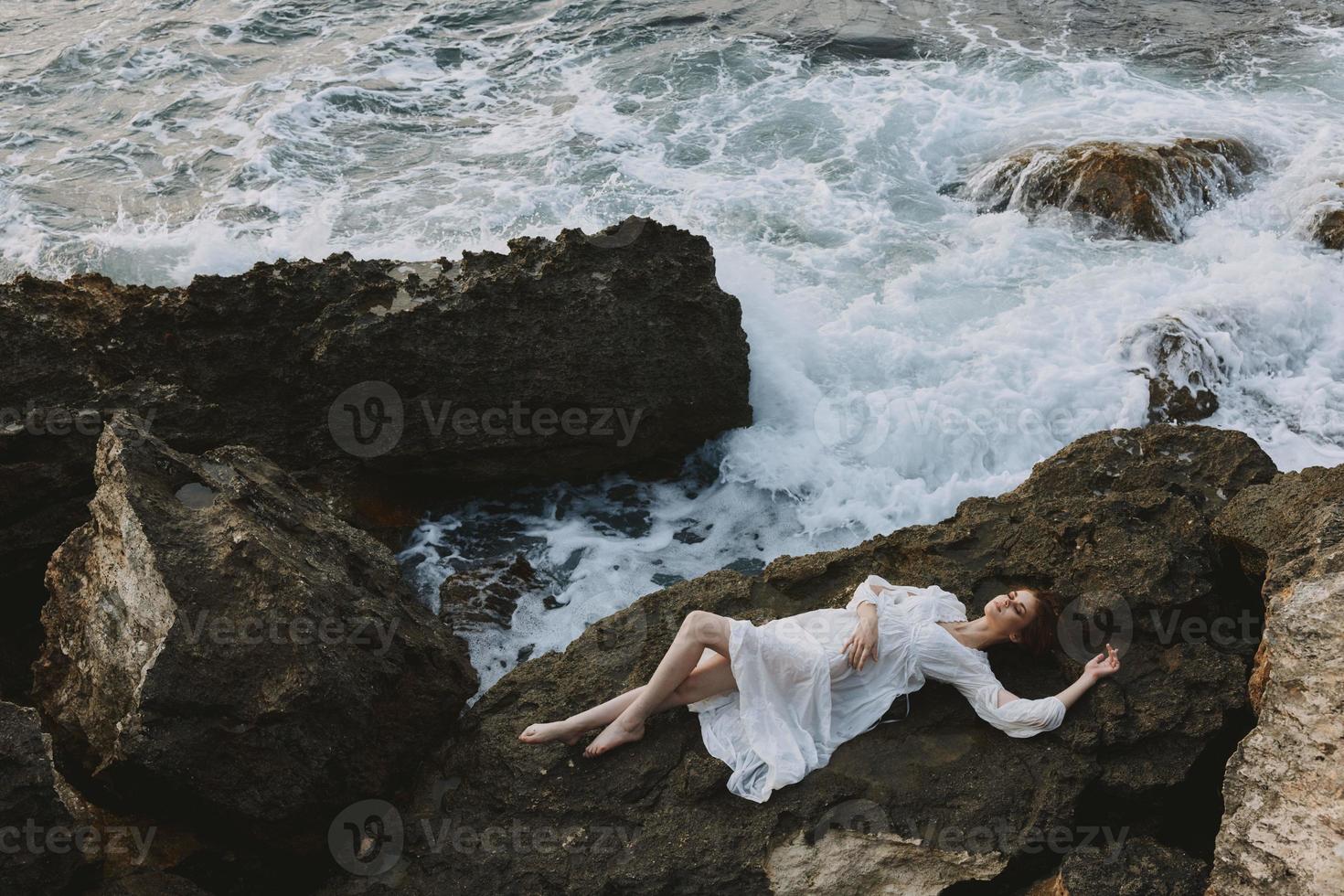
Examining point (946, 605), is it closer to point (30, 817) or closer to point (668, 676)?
point (668, 676)

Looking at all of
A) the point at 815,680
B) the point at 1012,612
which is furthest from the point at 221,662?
the point at 1012,612

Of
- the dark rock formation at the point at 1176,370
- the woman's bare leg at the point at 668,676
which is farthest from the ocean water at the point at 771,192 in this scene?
the woman's bare leg at the point at 668,676

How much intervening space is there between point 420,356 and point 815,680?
3700 mm

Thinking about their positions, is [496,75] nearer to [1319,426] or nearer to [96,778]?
[1319,426]

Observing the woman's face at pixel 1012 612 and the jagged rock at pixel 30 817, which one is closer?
the jagged rock at pixel 30 817

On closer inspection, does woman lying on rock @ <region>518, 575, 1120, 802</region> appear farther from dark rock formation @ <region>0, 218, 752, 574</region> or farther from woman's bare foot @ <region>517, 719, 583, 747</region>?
dark rock formation @ <region>0, 218, 752, 574</region>

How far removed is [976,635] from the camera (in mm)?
5180

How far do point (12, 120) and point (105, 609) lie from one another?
38.8 ft

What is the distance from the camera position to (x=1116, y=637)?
17.0 ft

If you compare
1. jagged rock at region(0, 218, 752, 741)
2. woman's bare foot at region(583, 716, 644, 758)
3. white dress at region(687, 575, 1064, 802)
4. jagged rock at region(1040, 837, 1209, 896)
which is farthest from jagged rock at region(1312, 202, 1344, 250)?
woman's bare foot at region(583, 716, 644, 758)

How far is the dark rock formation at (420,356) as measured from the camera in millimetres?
6918

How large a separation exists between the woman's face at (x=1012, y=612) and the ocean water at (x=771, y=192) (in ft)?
7.96

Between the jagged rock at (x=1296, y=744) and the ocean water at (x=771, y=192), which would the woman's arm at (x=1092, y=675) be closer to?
the jagged rock at (x=1296, y=744)

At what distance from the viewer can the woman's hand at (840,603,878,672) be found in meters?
4.96
